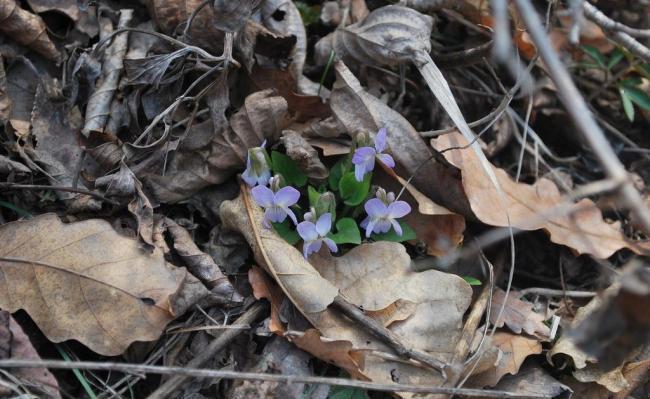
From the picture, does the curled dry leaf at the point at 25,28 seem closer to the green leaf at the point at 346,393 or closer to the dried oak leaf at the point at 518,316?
the green leaf at the point at 346,393

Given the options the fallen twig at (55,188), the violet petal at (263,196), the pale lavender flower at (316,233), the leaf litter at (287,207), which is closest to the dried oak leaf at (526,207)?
the leaf litter at (287,207)

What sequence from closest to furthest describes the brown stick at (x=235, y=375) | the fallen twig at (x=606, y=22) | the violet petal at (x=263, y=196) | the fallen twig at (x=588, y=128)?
the fallen twig at (x=588, y=128) < the brown stick at (x=235, y=375) < the violet petal at (x=263, y=196) < the fallen twig at (x=606, y=22)

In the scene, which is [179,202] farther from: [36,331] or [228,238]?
[36,331]

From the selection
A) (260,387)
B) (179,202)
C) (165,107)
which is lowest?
(260,387)

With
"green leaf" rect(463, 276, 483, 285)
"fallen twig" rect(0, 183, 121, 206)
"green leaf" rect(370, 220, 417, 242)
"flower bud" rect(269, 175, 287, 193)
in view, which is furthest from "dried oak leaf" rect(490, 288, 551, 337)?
"fallen twig" rect(0, 183, 121, 206)

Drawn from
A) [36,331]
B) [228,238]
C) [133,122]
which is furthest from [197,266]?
[133,122]

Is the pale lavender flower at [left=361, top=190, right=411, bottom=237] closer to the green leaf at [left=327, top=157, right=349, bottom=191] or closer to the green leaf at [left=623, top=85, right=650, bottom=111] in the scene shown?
the green leaf at [left=327, top=157, right=349, bottom=191]
